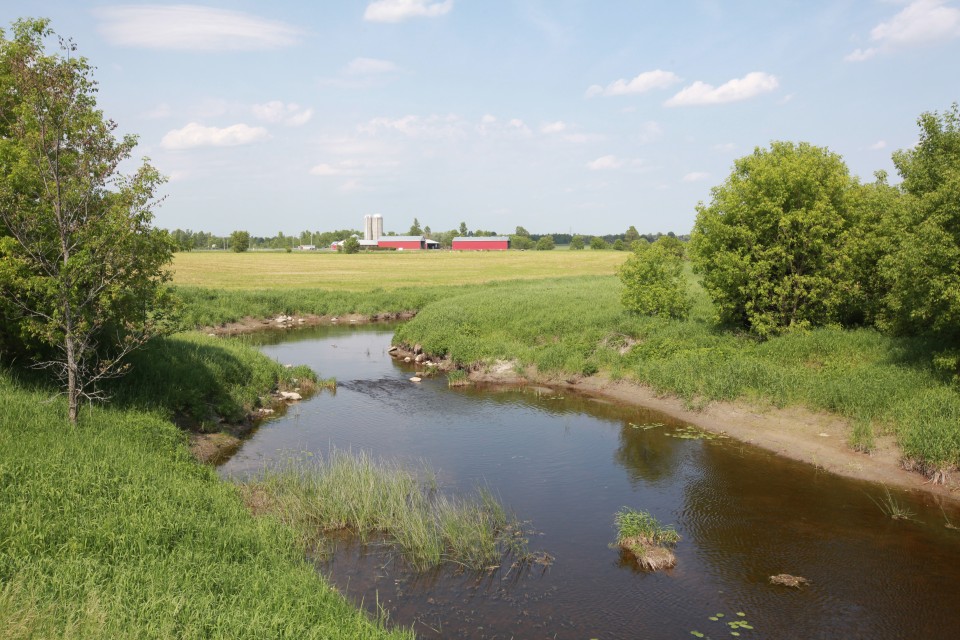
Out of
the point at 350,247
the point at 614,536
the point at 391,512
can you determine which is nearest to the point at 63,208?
the point at 391,512

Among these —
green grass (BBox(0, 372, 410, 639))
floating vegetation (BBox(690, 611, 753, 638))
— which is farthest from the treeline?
green grass (BBox(0, 372, 410, 639))

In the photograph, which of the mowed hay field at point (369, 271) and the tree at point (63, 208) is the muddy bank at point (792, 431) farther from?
the mowed hay field at point (369, 271)

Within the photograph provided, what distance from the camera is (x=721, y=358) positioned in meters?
26.1

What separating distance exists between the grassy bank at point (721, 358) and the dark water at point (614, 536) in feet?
7.60

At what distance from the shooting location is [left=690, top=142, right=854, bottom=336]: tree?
26359 mm

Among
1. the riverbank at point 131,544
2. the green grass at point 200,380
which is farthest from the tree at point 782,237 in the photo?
the riverbank at point 131,544

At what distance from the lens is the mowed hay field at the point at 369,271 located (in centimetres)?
7106

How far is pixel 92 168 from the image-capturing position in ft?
47.7

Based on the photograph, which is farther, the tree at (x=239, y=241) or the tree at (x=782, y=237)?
the tree at (x=239, y=241)

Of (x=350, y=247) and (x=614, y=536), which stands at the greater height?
(x=350, y=247)

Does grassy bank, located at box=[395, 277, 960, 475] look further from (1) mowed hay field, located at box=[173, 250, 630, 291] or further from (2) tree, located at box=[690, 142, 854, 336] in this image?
(1) mowed hay field, located at box=[173, 250, 630, 291]

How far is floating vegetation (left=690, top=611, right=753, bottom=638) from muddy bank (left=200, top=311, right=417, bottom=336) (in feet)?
137

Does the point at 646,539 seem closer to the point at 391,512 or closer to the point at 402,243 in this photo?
the point at 391,512

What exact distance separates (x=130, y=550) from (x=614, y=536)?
384 inches
